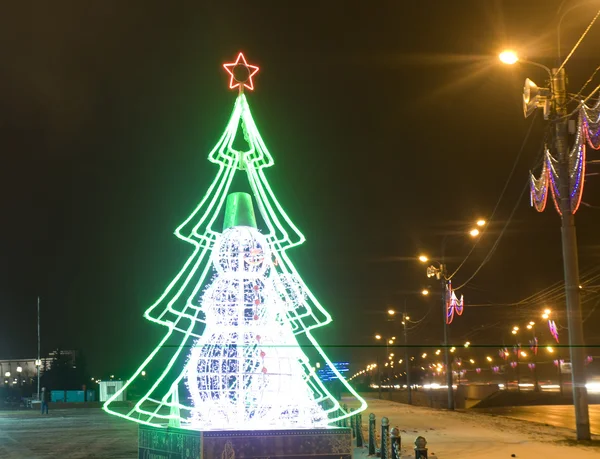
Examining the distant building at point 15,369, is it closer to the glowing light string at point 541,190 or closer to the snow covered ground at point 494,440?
the snow covered ground at point 494,440

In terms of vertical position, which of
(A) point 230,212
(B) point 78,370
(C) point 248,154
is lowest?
(B) point 78,370

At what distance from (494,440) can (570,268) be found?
4643 millimetres

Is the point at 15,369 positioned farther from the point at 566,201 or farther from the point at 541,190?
the point at 566,201

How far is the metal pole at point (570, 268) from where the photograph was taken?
16.8 metres

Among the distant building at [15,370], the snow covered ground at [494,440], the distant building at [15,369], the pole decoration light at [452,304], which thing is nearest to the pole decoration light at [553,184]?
the snow covered ground at [494,440]

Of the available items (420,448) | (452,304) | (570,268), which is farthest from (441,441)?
(452,304)

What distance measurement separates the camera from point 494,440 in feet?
57.8

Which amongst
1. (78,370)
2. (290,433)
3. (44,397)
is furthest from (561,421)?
(78,370)

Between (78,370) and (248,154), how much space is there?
9274cm

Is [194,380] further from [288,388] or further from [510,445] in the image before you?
[510,445]

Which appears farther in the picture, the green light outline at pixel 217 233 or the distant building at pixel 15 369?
the distant building at pixel 15 369

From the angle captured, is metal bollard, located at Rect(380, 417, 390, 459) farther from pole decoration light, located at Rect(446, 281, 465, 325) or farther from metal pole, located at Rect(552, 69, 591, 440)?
pole decoration light, located at Rect(446, 281, 465, 325)

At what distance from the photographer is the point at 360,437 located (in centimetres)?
1778

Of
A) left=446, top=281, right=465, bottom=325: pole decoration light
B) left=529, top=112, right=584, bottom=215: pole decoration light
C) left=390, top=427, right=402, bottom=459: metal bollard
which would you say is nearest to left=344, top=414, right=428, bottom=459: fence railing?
left=390, top=427, right=402, bottom=459: metal bollard
